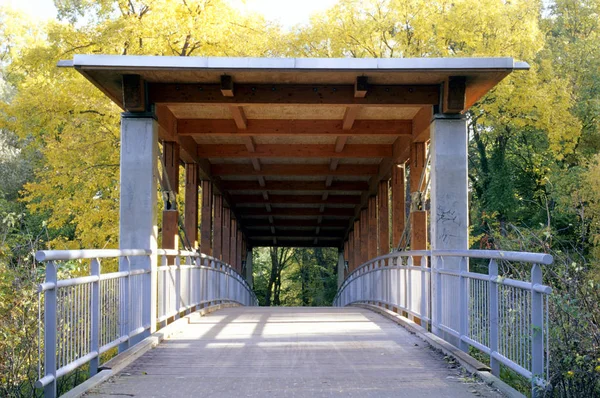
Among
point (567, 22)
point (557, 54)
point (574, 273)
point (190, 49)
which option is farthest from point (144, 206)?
point (567, 22)

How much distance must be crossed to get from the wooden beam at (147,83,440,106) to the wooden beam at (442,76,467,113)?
1.25 feet

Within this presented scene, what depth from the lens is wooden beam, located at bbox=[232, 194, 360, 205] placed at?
23859mm

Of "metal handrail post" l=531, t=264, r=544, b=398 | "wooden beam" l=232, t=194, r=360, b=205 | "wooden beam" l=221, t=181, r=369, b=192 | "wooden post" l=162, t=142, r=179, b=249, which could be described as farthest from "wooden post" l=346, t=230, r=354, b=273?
"metal handrail post" l=531, t=264, r=544, b=398

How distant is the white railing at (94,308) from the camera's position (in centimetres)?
499

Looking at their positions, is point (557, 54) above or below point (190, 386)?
above

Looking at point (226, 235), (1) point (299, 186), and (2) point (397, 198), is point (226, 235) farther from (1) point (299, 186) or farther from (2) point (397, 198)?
(2) point (397, 198)

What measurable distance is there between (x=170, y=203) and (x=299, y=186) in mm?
9780

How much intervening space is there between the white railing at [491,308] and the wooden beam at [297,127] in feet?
11.0

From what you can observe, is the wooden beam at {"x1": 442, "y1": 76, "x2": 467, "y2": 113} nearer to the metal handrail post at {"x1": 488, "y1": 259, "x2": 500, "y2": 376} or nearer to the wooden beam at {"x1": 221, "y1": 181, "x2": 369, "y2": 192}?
the metal handrail post at {"x1": 488, "y1": 259, "x2": 500, "y2": 376}

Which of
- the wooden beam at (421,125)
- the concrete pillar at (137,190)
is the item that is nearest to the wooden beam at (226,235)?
the wooden beam at (421,125)

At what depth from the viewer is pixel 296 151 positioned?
15.9 meters

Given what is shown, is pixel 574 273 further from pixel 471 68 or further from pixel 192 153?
pixel 192 153

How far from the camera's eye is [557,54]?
91.3ft

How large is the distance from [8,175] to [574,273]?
2878 centimetres
